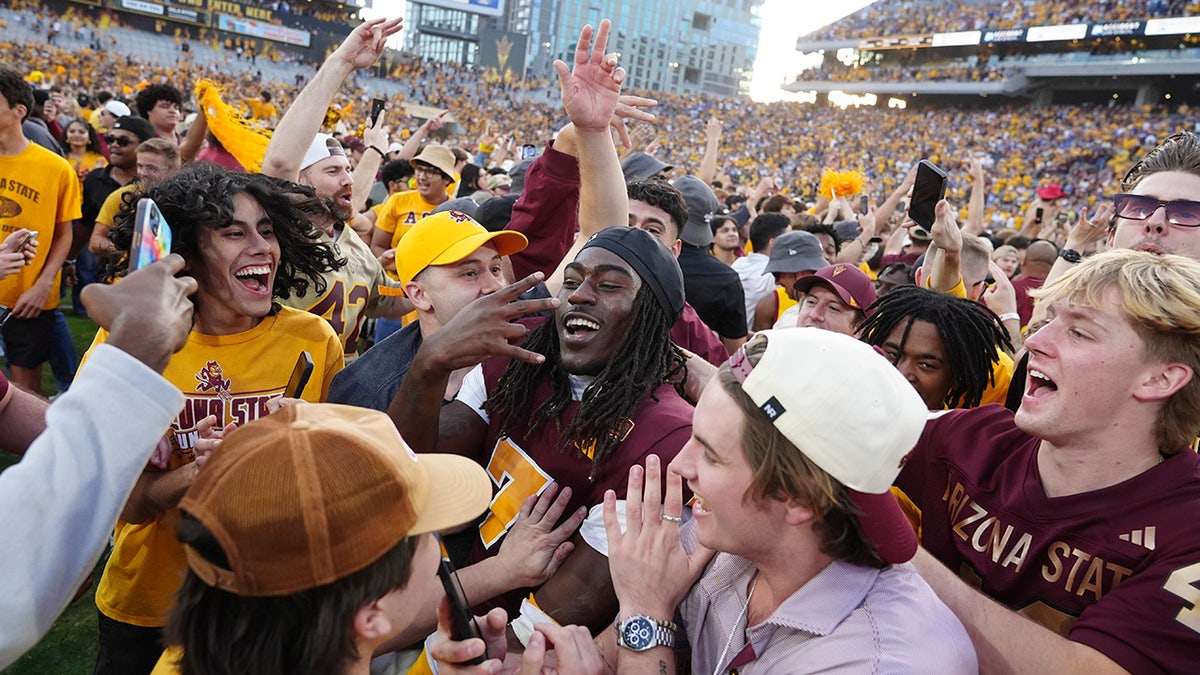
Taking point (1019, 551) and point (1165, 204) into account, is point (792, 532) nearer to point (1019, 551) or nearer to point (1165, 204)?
point (1019, 551)

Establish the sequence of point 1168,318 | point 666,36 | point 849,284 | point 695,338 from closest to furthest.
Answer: point 1168,318
point 695,338
point 849,284
point 666,36

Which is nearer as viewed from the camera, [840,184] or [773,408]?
[773,408]

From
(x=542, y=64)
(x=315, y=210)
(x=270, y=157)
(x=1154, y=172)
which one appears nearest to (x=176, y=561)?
(x=315, y=210)

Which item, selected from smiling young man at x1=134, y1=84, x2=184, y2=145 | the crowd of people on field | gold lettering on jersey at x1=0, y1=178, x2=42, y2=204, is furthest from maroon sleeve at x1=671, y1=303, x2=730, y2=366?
smiling young man at x1=134, y1=84, x2=184, y2=145

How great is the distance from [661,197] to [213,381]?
237cm

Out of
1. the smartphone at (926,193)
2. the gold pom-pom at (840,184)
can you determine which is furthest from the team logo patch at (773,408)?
the gold pom-pom at (840,184)

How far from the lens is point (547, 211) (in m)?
3.70

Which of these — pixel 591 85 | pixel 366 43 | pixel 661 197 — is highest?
pixel 366 43

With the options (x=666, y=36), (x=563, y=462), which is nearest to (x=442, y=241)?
(x=563, y=462)

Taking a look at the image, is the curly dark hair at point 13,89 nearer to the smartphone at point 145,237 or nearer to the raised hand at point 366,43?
the raised hand at point 366,43

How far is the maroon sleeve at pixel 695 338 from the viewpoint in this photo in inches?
129

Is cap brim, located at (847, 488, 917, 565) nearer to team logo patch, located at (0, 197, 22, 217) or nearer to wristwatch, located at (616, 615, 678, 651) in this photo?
wristwatch, located at (616, 615, 678, 651)

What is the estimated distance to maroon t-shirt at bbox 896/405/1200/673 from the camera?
1.50 metres

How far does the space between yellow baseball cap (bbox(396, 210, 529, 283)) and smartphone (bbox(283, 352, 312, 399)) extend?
65 centimetres
